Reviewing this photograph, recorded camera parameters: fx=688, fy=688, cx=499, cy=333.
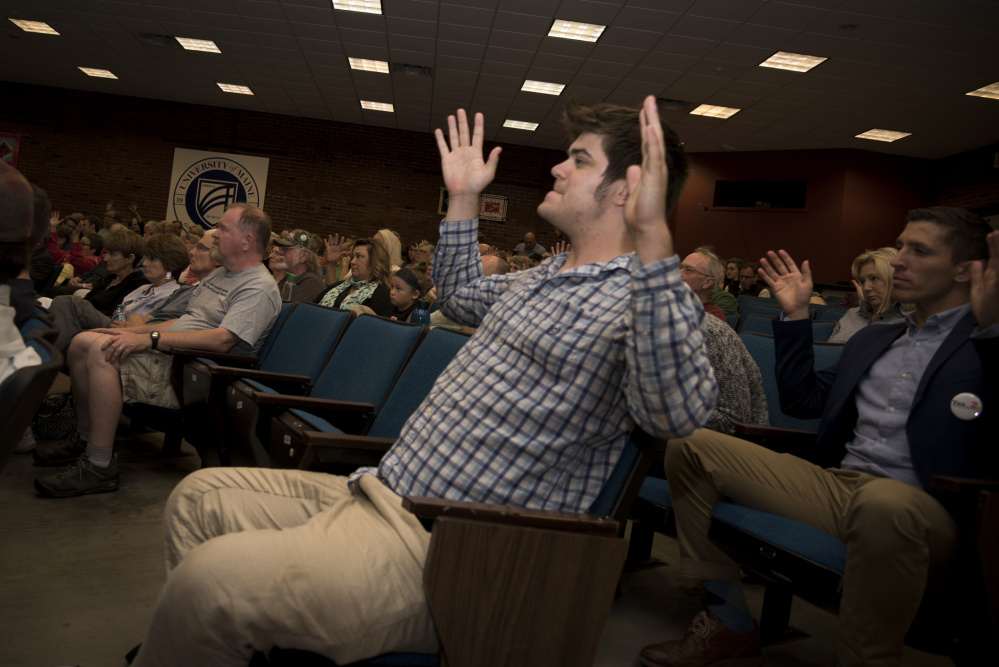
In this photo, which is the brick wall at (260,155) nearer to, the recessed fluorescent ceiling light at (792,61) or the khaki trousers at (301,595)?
the recessed fluorescent ceiling light at (792,61)

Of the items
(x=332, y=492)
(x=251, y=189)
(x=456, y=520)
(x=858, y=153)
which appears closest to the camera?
(x=456, y=520)

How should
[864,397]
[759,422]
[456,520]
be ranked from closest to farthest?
[456,520] → [864,397] → [759,422]

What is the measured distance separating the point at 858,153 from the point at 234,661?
A: 37.1 ft

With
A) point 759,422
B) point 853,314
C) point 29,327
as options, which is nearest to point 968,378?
point 759,422

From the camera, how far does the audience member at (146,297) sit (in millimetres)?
3393

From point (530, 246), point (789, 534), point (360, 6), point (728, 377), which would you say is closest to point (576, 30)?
point (360, 6)

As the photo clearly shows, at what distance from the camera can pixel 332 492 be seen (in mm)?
1323

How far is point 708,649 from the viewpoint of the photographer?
1.71 m

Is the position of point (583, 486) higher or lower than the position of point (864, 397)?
lower

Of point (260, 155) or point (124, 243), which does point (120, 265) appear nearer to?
point (124, 243)

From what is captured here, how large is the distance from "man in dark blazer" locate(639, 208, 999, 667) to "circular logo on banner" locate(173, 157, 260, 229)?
37.6ft

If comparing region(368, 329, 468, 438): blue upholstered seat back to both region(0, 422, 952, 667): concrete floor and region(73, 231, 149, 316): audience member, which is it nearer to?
region(0, 422, 952, 667): concrete floor

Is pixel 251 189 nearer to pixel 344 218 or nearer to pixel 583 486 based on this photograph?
pixel 344 218

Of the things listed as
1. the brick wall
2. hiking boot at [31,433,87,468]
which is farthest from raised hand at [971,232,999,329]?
the brick wall
